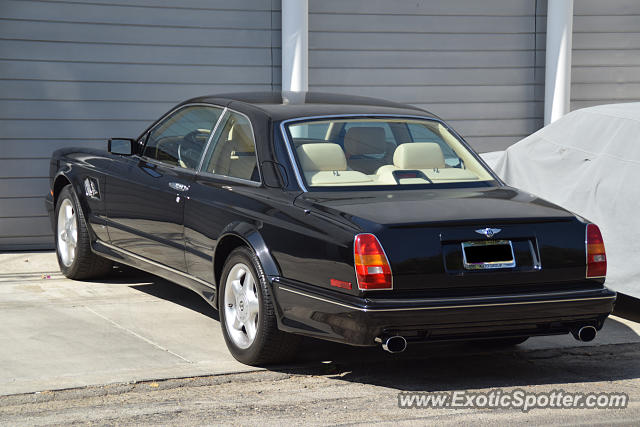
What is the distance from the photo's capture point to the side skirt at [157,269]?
6.28 meters

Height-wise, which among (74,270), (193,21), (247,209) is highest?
(193,21)

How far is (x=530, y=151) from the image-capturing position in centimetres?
827

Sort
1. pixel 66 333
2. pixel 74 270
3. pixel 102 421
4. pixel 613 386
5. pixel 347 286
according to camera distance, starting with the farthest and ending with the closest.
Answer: pixel 74 270, pixel 66 333, pixel 613 386, pixel 347 286, pixel 102 421

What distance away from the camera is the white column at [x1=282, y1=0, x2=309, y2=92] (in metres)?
10.2

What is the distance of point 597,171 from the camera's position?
744cm

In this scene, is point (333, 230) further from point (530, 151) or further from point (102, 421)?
point (530, 151)

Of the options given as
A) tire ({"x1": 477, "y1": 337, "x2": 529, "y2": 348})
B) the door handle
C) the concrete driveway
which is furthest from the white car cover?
the door handle

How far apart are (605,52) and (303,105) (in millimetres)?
6211

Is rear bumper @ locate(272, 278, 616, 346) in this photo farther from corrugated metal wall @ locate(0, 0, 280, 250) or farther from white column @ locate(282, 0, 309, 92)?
white column @ locate(282, 0, 309, 92)

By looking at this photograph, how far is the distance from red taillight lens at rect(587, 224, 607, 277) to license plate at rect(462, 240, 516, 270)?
481mm

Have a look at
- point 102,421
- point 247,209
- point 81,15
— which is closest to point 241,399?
point 102,421

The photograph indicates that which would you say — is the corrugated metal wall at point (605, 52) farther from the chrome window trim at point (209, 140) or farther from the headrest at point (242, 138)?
the headrest at point (242, 138)

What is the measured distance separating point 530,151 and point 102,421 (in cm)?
465

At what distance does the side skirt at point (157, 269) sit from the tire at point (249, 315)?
196mm
